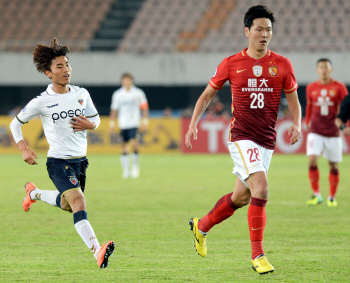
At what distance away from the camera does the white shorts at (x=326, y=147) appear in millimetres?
9031

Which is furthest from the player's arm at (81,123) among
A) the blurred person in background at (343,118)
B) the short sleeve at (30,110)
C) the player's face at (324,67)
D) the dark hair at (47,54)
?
the player's face at (324,67)

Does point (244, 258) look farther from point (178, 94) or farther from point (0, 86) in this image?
point (0, 86)

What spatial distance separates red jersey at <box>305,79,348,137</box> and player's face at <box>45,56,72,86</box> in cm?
506

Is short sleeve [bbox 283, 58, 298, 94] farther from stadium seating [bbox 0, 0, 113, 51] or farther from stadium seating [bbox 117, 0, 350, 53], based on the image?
stadium seating [bbox 0, 0, 113, 51]

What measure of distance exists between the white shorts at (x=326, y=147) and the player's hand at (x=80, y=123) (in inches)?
193

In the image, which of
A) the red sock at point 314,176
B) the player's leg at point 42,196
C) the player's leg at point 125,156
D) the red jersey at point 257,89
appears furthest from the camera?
the player's leg at point 125,156

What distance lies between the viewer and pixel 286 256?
5215mm

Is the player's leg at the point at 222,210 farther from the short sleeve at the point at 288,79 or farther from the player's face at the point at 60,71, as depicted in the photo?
the player's face at the point at 60,71

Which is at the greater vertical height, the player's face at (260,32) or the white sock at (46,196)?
the player's face at (260,32)

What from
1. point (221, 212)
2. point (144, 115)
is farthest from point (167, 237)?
point (144, 115)

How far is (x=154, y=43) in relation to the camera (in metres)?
26.2

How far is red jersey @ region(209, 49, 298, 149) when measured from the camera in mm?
4949

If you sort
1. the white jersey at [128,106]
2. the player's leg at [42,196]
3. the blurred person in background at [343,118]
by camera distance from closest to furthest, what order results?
the player's leg at [42,196], the blurred person in background at [343,118], the white jersey at [128,106]

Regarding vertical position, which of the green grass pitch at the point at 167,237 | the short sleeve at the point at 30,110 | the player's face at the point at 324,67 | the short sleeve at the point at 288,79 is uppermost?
the player's face at the point at 324,67
